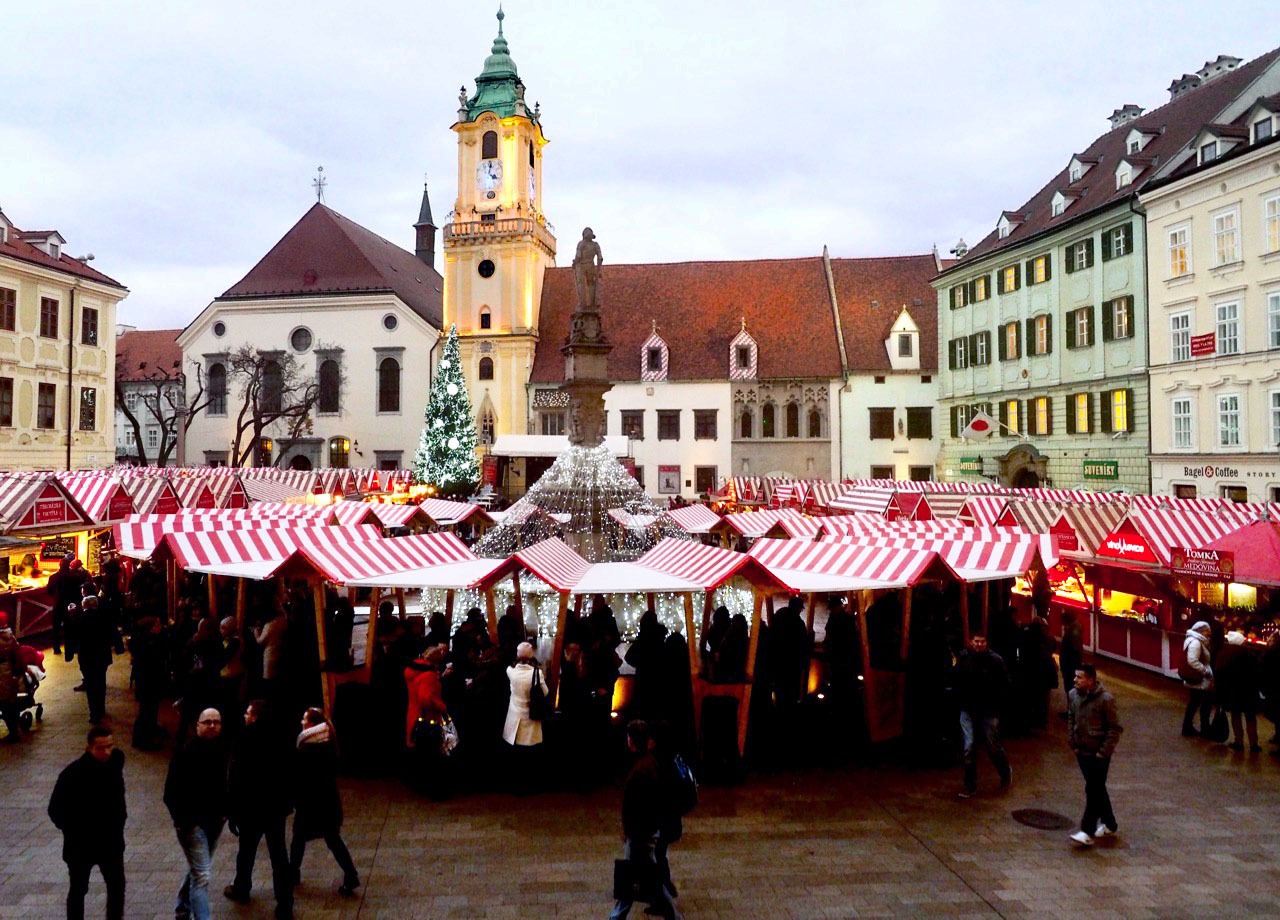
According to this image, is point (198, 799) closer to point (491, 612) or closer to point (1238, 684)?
point (491, 612)

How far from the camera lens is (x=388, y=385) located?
165ft

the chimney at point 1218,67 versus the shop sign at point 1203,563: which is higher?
the chimney at point 1218,67

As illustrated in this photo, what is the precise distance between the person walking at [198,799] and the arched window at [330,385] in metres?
47.0

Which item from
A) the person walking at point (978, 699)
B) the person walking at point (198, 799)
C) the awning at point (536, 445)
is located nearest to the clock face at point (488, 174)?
the awning at point (536, 445)

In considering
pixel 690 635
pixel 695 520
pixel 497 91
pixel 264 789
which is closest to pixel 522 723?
pixel 690 635

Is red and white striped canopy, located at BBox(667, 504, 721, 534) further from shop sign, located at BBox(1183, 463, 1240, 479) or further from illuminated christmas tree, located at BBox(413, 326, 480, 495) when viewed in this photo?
illuminated christmas tree, located at BBox(413, 326, 480, 495)

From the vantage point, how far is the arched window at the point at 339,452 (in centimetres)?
5019

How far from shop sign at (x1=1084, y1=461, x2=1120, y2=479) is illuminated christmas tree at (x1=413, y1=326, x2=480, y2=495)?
2595 cm

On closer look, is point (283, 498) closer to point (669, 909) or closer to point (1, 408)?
point (1, 408)

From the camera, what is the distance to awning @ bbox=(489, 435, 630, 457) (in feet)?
145

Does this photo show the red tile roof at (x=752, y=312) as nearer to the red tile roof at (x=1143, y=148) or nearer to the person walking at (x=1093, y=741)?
the red tile roof at (x=1143, y=148)

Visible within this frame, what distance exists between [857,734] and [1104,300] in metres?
24.9

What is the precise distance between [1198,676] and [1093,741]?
4.31 meters

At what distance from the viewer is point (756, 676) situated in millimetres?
10234
